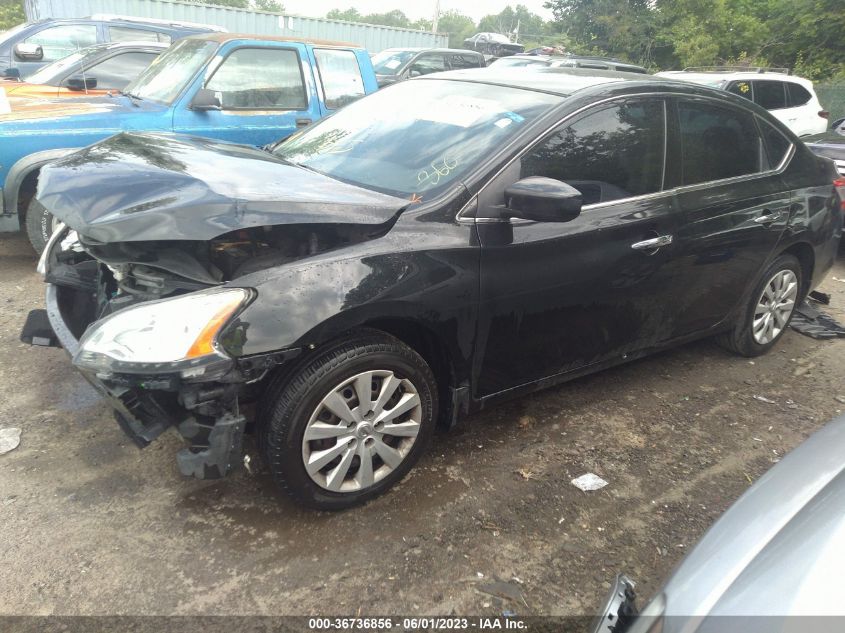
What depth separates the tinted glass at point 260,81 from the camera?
5.39m

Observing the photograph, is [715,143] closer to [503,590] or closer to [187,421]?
[503,590]

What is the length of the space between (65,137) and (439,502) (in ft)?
13.3

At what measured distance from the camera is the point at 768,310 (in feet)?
13.7

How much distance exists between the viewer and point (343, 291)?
2299mm

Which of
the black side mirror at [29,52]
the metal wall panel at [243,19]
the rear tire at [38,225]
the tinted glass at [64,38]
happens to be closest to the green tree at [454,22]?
the metal wall panel at [243,19]

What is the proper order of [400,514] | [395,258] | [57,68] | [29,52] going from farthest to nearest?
[29,52] < [57,68] < [400,514] < [395,258]

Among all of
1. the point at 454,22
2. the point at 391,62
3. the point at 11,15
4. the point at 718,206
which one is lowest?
the point at 718,206

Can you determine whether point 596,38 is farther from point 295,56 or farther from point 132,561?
point 132,561

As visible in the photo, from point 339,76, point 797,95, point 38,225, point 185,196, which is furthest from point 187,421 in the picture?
point 797,95

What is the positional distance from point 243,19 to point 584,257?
16831 mm

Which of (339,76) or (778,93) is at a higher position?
(778,93)

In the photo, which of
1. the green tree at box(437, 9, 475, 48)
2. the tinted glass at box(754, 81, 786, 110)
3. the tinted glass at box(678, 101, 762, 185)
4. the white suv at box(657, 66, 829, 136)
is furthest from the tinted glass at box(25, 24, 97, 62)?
the green tree at box(437, 9, 475, 48)

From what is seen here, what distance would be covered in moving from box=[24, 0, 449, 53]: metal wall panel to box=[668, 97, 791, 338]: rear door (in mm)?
12857

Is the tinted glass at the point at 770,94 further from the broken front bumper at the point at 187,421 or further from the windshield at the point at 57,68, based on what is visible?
the broken front bumper at the point at 187,421
